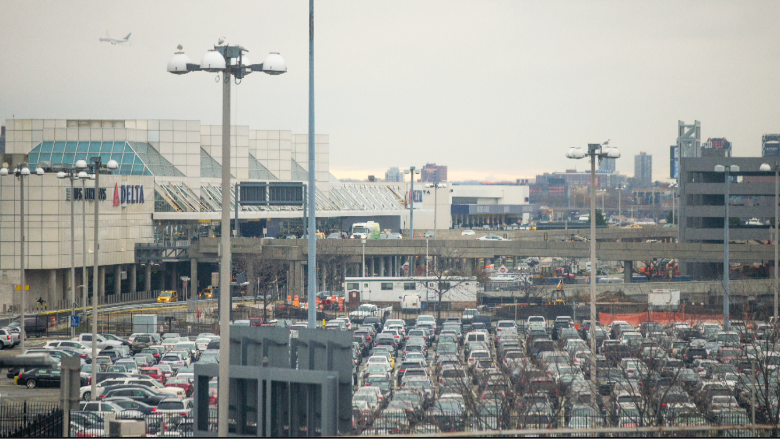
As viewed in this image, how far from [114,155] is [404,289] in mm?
33427

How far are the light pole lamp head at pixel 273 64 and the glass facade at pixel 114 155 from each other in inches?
2430

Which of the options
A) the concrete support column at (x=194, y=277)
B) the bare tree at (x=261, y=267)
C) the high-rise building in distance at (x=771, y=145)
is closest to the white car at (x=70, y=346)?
the bare tree at (x=261, y=267)

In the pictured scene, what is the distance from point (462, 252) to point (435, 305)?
12272 mm

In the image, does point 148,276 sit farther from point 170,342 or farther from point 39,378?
point 39,378

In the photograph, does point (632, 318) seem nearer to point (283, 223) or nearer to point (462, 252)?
point (462, 252)

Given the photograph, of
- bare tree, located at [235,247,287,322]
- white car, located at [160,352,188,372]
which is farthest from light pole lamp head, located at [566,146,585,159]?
bare tree, located at [235,247,287,322]

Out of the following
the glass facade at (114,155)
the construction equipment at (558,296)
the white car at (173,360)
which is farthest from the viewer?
the glass facade at (114,155)

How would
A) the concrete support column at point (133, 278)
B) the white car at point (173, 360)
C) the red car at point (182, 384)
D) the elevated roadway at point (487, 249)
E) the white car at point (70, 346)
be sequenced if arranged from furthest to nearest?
the concrete support column at point (133, 278), the elevated roadway at point (487, 249), the white car at point (70, 346), the white car at point (173, 360), the red car at point (182, 384)

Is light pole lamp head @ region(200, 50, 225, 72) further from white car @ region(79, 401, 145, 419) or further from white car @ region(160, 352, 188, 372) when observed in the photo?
white car @ region(160, 352, 188, 372)

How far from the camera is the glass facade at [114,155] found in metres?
73.1

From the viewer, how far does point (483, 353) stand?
3228cm

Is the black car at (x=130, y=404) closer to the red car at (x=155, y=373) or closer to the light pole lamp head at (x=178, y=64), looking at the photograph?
the red car at (x=155, y=373)

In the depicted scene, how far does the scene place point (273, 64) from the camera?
14328 mm

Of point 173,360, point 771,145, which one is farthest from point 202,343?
point 771,145
